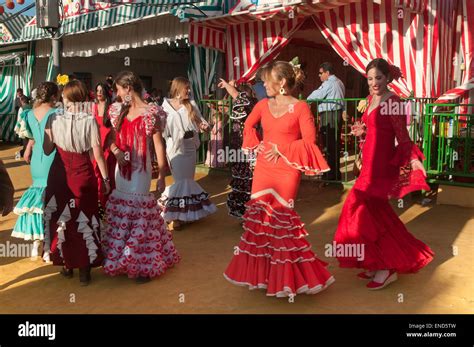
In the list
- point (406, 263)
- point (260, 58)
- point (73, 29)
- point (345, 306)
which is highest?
point (73, 29)

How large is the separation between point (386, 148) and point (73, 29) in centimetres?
1299

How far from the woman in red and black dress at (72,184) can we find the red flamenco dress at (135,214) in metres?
0.21

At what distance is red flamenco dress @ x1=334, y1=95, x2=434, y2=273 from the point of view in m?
4.03

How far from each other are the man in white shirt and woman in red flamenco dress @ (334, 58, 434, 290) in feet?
13.1

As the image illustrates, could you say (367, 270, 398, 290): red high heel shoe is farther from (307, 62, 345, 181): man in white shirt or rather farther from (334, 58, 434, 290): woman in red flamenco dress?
(307, 62, 345, 181): man in white shirt

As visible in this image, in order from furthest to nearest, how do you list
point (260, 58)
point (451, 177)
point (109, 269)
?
point (260, 58)
point (451, 177)
point (109, 269)

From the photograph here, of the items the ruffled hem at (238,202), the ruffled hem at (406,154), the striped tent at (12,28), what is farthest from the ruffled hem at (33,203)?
the striped tent at (12,28)

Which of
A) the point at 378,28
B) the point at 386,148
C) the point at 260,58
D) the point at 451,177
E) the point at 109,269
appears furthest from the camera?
the point at 260,58

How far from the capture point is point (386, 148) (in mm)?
4098

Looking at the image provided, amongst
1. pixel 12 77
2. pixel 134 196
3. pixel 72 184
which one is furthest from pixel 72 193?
pixel 12 77

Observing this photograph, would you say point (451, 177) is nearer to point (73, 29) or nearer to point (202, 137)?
point (202, 137)

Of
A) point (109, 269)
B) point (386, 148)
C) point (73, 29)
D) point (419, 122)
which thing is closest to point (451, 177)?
point (419, 122)

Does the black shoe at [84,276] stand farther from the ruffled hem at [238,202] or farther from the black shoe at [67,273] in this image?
the ruffled hem at [238,202]

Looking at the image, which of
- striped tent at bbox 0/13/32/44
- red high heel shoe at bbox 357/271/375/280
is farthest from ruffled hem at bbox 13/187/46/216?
striped tent at bbox 0/13/32/44
